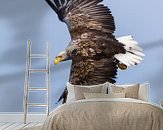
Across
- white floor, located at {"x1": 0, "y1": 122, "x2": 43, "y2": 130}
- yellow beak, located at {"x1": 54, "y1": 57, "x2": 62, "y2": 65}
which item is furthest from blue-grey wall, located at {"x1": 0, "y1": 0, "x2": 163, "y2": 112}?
white floor, located at {"x1": 0, "y1": 122, "x2": 43, "y2": 130}

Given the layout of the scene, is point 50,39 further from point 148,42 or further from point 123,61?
point 148,42

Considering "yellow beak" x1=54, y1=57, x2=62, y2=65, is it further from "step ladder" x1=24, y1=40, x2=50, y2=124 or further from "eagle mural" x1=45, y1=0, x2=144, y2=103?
"step ladder" x1=24, y1=40, x2=50, y2=124

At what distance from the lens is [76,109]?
10.9 feet

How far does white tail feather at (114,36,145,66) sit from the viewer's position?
5.46m

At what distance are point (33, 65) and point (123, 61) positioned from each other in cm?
160

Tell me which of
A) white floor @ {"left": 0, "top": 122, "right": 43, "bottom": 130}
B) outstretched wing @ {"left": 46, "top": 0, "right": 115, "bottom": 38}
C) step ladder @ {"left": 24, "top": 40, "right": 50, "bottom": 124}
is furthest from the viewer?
outstretched wing @ {"left": 46, "top": 0, "right": 115, "bottom": 38}

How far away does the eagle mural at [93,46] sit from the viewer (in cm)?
549

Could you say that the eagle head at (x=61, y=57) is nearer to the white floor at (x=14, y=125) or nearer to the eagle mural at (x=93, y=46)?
the eagle mural at (x=93, y=46)

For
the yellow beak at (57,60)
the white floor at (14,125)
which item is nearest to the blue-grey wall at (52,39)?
the yellow beak at (57,60)

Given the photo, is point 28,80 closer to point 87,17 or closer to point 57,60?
point 57,60

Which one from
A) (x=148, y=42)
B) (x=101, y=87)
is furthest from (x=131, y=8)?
(x=101, y=87)

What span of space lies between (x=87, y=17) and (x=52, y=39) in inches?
29.0

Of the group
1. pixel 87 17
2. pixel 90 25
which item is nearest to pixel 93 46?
pixel 90 25

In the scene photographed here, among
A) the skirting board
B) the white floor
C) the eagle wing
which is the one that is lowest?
the white floor
